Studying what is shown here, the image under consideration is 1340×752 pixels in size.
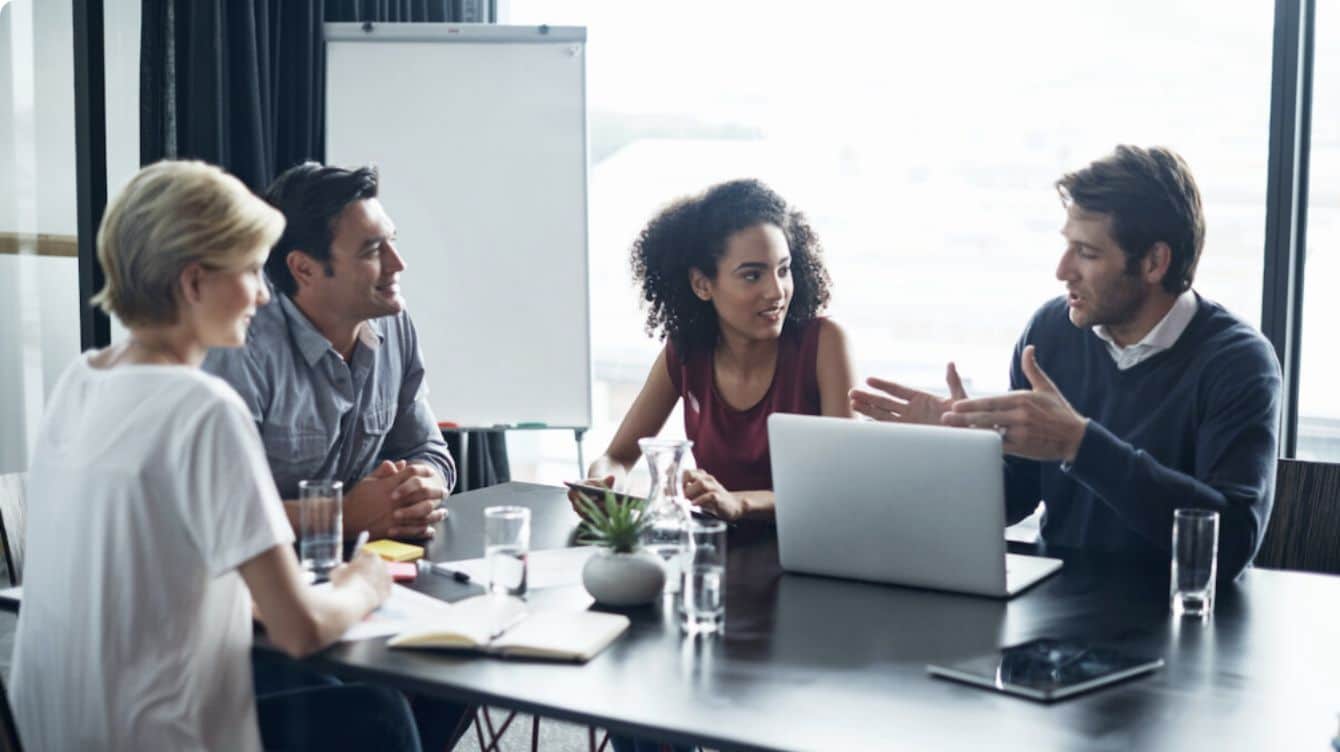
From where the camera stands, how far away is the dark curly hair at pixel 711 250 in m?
2.76

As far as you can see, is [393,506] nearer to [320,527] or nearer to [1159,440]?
[320,527]

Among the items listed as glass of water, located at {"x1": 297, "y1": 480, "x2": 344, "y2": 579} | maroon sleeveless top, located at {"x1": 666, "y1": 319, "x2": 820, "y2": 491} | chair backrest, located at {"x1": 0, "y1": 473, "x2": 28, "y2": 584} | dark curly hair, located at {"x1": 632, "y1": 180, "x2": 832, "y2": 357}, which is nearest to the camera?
glass of water, located at {"x1": 297, "y1": 480, "x2": 344, "y2": 579}

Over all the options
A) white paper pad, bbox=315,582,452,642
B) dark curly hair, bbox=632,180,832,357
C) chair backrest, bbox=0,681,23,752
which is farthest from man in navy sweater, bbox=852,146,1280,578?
chair backrest, bbox=0,681,23,752

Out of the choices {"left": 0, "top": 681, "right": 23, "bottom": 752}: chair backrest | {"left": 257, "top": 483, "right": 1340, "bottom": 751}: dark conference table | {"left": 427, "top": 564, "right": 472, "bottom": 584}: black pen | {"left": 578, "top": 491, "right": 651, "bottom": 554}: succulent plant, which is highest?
{"left": 578, "top": 491, "right": 651, "bottom": 554}: succulent plant

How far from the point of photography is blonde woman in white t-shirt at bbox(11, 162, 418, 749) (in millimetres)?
1509

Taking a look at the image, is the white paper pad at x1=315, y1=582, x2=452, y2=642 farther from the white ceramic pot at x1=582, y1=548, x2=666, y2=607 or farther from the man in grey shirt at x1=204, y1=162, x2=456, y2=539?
the man in grey shirt at x1=204, y1=162, x2=456, y2=539

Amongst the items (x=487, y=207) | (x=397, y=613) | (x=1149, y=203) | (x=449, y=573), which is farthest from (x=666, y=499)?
(x=487, y=207)

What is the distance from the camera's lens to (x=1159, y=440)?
87.7 inches

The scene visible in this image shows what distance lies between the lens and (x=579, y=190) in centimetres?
371

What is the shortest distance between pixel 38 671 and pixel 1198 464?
169 cm

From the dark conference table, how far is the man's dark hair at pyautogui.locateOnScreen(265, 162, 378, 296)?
0.77 meters

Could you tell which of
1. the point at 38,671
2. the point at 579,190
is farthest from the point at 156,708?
the point at 579,190

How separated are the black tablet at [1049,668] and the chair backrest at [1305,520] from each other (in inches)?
39.2

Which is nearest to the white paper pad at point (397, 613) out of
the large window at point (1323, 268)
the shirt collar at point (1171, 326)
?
the shirt collar at point (1171, 326)
